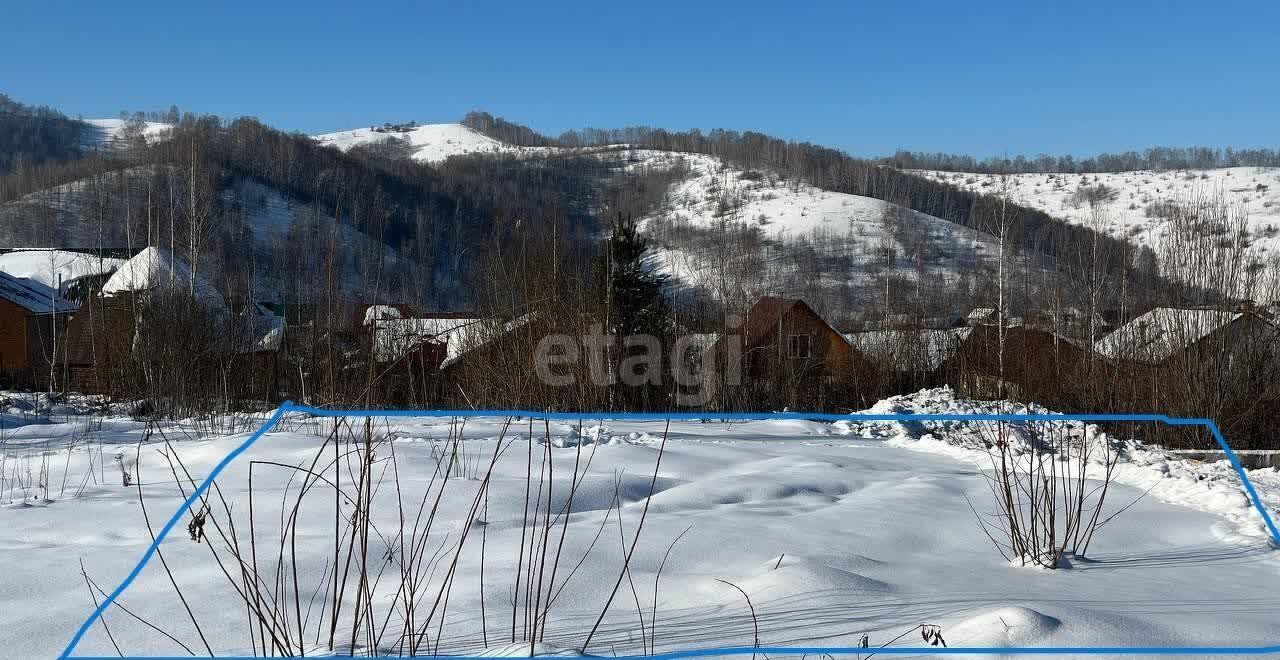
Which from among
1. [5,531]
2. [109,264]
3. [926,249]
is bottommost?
[5,531]

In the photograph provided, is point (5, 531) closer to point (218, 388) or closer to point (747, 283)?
point (218, 388)

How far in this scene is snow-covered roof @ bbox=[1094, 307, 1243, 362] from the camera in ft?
32.1

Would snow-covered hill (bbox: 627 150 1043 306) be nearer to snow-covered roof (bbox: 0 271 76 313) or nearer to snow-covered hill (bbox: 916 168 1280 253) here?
snow-covered hill (bbox: 916 168 1280 253)

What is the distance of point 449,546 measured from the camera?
10.0ft

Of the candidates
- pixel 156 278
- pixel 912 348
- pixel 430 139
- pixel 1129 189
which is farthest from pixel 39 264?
pixel 430 139

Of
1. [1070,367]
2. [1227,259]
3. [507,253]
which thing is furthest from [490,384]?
[1227,259]

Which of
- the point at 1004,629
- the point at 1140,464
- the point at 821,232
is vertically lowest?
the point at 1140,464

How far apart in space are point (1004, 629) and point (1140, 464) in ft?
20.0

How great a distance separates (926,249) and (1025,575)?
71.9m

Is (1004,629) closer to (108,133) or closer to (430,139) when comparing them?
(108,133)

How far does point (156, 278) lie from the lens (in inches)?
599

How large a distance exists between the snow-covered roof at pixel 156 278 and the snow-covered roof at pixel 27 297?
1229cm

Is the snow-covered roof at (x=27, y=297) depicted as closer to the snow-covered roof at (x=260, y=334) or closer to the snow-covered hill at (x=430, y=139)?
the snow-covered roof at (x=260, y=334)

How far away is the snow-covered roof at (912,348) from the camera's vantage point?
59.5 ft
